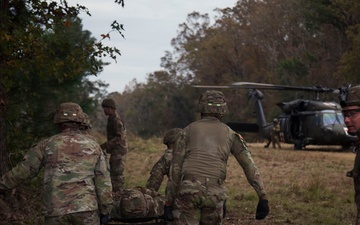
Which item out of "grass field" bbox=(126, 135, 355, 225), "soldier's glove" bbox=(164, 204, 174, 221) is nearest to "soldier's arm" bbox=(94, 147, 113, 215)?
"soldier's glove" bbox=(164, 204, 174, 221)

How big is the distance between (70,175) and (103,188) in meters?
0.30

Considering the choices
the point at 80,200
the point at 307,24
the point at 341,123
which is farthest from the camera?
the point at 307,24

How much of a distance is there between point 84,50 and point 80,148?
3726 millimetres

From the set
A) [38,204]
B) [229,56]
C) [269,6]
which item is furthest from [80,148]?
[229,56]

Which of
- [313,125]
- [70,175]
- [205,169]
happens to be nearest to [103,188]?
[70,175]

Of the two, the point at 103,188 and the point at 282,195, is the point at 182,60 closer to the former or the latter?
the point at 282,195

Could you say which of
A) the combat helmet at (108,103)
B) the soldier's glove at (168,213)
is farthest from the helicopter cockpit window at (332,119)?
the soldier's glove at (168,213)

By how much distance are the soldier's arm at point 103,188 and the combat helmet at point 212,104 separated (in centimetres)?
109

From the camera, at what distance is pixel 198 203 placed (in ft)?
18.3

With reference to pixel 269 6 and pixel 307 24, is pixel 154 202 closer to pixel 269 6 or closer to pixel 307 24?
pixel 307 24

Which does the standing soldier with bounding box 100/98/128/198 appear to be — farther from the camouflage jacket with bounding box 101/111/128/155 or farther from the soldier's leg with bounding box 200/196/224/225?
the soldier's leg with bounding box 200/196/224/225

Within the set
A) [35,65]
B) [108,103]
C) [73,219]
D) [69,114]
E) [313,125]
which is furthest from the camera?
[313,125]

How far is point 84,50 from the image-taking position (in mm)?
8695

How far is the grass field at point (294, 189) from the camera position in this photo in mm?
→ 9719
